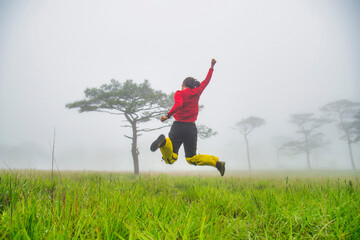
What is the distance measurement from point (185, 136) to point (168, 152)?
1.80 feet

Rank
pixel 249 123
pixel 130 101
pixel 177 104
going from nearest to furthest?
pixel 177 104 → pixel 130 101 → pixel 249 123

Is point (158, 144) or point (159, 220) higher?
point (158, 144)

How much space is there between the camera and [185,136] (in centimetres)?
412

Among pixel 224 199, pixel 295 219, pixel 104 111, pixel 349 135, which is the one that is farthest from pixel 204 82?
pixel 349 135

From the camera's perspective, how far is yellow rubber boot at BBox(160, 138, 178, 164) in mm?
3832

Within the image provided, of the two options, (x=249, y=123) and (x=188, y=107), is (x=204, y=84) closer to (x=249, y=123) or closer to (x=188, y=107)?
(x=188, y=107)

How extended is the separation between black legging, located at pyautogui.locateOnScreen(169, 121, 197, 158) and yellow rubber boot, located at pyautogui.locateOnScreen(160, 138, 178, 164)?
0.53 feet

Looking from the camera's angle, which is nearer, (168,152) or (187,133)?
(168,152)

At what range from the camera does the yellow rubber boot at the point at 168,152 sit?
383cm

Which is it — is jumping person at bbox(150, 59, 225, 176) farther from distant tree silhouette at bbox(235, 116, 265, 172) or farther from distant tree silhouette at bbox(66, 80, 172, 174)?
distant tree silhouette at bbox(235, 116, 265, 172)

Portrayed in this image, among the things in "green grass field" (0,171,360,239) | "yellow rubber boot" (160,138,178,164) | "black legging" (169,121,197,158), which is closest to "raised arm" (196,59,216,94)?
"black legging" (169,121,197,158)

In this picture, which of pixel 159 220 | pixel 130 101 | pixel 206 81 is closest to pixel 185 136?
pixel 206 81

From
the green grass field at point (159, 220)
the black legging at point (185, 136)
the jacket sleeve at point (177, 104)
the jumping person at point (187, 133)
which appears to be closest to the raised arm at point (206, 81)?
the jumping person at point (187, 133)

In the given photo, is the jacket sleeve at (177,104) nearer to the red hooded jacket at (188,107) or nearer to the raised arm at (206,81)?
the red hooded jacket at (188,107)
